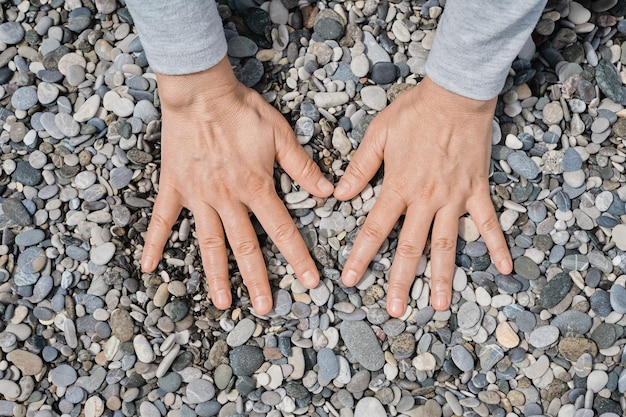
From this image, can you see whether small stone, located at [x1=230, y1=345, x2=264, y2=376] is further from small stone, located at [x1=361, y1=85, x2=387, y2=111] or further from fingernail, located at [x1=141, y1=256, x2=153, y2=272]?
small stone, located at [x1=361, y1=85, x2=387, y2=111]

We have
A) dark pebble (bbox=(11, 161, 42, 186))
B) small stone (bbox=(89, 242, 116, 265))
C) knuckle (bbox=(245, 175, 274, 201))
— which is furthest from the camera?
dark pebble (bbox=(11, 161, 42, 186))

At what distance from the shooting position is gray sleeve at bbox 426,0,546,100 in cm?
174

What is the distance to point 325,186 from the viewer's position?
7.19 feet

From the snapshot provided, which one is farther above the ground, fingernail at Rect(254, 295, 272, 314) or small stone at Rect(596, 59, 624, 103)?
small stone at Rect(596, 59, 624, 103)

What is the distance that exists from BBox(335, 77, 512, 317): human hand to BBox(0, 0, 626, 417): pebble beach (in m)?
0.07

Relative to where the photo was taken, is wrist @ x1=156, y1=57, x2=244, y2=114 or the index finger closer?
wrist @ x1=156, y1=57, x2=244, y2=114

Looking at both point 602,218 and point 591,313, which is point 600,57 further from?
point 591,313

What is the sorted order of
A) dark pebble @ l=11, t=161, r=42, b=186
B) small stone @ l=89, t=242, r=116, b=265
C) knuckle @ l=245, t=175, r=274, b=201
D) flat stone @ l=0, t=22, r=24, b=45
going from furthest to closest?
1. flat stone @ l=0, t=22, r=24, b=45
2. dark pebble @ l=11, t=161, r=42, b=186
3. small stone @ l=89, t=242, r=116, b=265
4. knuckle @ l=245, t=175, r=274, b=201

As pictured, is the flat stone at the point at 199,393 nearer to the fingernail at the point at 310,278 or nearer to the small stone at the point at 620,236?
the fingernail at the point at 310,278

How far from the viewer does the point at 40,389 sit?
2146 millimetres

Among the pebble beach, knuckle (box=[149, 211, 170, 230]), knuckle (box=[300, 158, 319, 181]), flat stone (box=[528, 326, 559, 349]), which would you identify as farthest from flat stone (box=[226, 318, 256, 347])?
flat stone (box=[528, 326, 559, 349])

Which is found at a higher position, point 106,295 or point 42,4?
point 42,4

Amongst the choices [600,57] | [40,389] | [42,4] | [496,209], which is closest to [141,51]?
[42,4]

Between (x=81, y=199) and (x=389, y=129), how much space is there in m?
1.09
